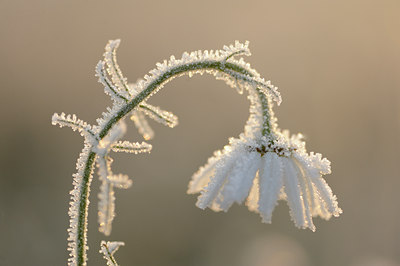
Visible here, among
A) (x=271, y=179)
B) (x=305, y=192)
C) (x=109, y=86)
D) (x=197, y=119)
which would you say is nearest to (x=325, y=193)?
(x=305, y=192)

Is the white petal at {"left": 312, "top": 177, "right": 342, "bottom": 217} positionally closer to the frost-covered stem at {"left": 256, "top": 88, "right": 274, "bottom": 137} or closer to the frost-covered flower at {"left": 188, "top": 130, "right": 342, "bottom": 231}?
the frost-covered flower at {"left": 188, "top": 130, "right": 342, "bottom": 231}

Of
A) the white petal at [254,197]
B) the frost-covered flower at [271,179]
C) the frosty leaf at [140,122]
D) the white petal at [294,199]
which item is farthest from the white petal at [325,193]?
the frosty leaf at [140,122]

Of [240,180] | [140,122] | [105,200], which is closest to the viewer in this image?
[105,200]

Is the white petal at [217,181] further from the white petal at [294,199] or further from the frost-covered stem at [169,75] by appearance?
the frost-covered stem at [169,75]

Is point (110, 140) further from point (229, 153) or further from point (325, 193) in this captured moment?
point (325, 193)
